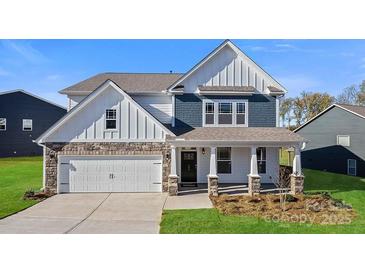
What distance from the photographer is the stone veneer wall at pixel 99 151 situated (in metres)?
14.1

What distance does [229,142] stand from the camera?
13.8m

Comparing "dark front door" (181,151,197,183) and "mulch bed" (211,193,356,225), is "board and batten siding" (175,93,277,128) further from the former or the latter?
"mulch bed" (211,193,356,225)

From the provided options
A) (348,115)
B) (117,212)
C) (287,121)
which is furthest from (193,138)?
(287,121)

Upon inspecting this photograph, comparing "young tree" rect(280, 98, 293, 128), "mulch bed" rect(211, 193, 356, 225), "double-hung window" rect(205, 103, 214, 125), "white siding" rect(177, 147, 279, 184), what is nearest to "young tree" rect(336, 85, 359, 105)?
"young tree" rect(280, 98, 293, 128)

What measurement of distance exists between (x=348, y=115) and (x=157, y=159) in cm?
1722

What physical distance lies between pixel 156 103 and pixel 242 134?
518 centimetres

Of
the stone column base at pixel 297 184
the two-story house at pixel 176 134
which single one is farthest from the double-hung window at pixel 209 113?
the stone column base at pixel 297 184

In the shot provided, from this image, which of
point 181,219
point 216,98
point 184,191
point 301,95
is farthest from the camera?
point 301,95

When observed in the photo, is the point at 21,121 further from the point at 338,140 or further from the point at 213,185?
the point at 338,140

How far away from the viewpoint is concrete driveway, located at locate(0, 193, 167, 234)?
845 cm

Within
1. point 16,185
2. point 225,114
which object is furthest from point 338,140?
point 16,185

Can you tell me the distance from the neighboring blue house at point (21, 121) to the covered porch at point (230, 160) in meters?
23.0

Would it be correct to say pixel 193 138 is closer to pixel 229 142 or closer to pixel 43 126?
pixel 229 142

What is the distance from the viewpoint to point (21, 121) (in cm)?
3150
